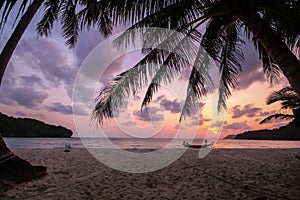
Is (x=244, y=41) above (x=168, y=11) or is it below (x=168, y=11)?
above

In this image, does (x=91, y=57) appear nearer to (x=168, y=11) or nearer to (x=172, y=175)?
(x=168, y=11)

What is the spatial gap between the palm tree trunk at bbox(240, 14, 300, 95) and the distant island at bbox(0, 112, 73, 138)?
66343 millimetres

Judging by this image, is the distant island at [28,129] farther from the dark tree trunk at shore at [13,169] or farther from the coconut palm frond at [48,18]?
the dark tree trunk at shore at [13,169]

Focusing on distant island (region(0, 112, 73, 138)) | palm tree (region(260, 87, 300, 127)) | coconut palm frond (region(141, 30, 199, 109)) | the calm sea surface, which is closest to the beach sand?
coconut palm frond (region(141, 30, 199, 109))

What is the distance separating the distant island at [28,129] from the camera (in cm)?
6281

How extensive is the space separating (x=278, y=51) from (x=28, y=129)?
74.0 meters

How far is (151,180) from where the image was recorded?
4.89 meters

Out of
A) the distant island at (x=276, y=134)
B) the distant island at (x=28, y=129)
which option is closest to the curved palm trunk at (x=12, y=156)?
the distant island at (x=28, y=129)

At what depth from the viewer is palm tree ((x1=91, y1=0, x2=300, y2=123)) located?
2.94 metres

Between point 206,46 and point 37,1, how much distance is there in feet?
11.8

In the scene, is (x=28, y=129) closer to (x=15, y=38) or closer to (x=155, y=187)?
(x=15, y=38)

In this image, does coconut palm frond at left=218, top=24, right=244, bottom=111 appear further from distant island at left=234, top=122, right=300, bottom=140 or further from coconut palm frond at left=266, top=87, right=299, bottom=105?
distant island at left=234, top=122, right=300, bottom=140

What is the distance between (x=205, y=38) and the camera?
17.1 feet

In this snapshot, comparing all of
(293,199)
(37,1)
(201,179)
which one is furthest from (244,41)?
(37,1)
